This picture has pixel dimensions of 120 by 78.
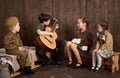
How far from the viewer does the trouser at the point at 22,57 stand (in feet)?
16.0

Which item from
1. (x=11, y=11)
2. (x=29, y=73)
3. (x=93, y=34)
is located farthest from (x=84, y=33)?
(x=11, y=11)

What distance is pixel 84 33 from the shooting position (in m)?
5.61

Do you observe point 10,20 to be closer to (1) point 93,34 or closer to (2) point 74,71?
(2) point 74,71

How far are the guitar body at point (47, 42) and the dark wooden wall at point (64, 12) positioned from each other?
74 centimetres

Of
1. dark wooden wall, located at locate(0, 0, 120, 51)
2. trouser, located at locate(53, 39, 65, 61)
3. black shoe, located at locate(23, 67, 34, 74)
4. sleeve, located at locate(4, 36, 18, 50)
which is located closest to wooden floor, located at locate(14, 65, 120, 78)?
A: black shoe, located at locate(23, 67, 34, 74)

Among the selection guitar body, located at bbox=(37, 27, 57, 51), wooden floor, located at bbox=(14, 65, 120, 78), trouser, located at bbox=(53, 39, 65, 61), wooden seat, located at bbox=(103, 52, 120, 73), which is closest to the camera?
wooden floor, located at bbox=(14, 65, 120, 78)

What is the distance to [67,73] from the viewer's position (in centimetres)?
504

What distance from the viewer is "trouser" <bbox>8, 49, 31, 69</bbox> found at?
4891 mm

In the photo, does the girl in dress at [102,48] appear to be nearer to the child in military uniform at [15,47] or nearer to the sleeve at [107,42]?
the sleeve at [107,42]

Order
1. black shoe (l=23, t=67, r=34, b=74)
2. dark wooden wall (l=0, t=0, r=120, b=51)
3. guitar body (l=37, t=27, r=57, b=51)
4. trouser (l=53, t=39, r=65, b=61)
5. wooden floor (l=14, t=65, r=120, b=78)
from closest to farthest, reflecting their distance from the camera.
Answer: wooden floor (l=14, t=65, r=120, b=78)
black shoe (l=23, t=67, r=34, b=74)
guitar body (l=37, t=27, r=57, b=51)
trouser (l=53, t=39, r=65, b=61)
dark wooden wall (l=0, t=0, r=120, b=51)

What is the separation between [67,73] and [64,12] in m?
1.62

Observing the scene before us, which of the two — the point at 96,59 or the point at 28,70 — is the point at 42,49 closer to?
the point at 28,70

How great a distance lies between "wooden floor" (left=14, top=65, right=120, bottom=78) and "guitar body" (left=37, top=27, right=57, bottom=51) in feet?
1.23

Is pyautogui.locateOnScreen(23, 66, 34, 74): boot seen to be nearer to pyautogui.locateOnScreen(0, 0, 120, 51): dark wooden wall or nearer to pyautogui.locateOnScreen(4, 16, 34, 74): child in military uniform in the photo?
pyautogui.locateOnScreen(4, 16, 34, 74): child in military uniform
